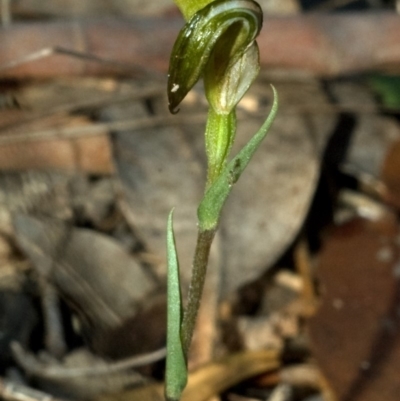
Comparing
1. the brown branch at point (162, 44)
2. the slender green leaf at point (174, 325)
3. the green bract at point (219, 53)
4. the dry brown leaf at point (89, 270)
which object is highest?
the green bract at point (219, 53)

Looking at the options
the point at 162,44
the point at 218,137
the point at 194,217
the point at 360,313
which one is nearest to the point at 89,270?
the point at 194,217

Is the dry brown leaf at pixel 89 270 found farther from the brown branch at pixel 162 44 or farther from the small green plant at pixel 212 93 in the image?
the brown branch at pixel 162 44

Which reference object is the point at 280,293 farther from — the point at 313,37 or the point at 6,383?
the point at 313,37

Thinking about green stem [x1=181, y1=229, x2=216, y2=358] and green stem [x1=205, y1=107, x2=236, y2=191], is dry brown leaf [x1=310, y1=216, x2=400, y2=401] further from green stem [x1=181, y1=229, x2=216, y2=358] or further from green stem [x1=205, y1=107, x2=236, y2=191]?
green stem [x1=205, y1=107, x2=236, y2=191]

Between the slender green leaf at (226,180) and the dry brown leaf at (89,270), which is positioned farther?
the dry brown leaf at (89,270)

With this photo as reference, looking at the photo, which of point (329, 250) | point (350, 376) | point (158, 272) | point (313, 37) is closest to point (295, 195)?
point (329, 250)

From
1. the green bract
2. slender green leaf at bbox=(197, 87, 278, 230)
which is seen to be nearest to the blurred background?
slender green leaf at bbox=(197, 87, 278, 230)

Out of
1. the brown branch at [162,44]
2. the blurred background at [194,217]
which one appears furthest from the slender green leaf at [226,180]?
the brown branch at [162,44]

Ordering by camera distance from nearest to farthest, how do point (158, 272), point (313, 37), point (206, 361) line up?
point (206, 361)
point (158, 272)
point (313, 37)
